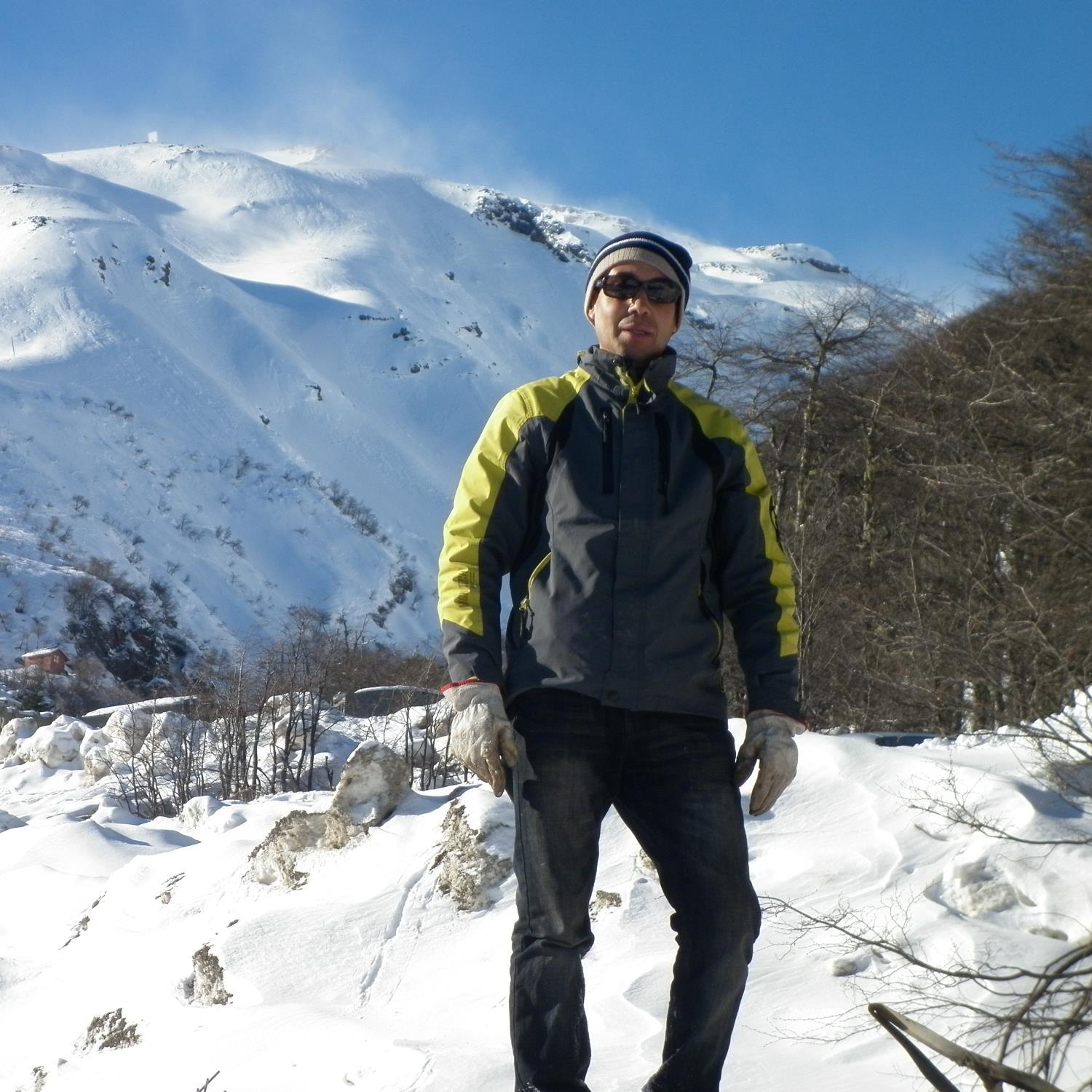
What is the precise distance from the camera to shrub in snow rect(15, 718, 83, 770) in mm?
21875

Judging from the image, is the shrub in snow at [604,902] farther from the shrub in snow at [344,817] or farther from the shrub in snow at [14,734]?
the shrub in snow at [14,734]

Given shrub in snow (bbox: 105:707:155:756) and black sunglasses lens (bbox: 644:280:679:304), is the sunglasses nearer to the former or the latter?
A: black sunglasses lens (bbox: 644:280:679:304)

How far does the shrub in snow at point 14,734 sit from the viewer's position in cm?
2402

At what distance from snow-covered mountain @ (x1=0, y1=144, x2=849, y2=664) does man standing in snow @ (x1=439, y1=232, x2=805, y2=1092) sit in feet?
98.8

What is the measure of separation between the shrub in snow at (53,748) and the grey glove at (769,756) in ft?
69.6

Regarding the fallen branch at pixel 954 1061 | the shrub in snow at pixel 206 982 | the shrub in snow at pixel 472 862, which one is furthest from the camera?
the shrub in snow at pixel 472 862

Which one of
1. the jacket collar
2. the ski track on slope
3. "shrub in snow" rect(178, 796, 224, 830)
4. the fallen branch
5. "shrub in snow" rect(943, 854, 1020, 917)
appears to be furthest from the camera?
"shrub in snow" rect(178, 796, 224, 830)

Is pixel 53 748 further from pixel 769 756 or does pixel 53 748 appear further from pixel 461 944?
pixel 769 756

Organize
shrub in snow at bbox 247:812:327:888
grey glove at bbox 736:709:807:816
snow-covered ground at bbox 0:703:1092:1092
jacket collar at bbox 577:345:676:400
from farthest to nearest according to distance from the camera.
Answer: shrub in snow at bbox 247:812:327:888 → snow-covered ground at bbox 0:703:1092:1092 → jacket collar at bbox 577:345:676:400 → grey glove at bbox 736:709:807:816

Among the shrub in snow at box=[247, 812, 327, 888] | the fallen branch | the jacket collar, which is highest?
the jacket collar

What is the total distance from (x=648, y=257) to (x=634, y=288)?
81 mm

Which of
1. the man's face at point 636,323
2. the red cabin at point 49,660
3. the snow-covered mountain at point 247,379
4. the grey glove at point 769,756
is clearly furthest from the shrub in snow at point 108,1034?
the red cabin at point 49,660

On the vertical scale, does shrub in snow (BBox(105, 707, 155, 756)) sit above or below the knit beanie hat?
below

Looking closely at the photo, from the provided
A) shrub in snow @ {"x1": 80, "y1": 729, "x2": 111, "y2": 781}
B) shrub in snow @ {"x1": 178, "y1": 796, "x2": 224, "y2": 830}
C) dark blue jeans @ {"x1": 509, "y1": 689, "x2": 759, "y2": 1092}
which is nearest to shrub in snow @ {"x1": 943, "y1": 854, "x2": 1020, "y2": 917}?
dark blue jeans @ {"x1": 509, "y1": 689, "x2": 759, "y2": 1092}
